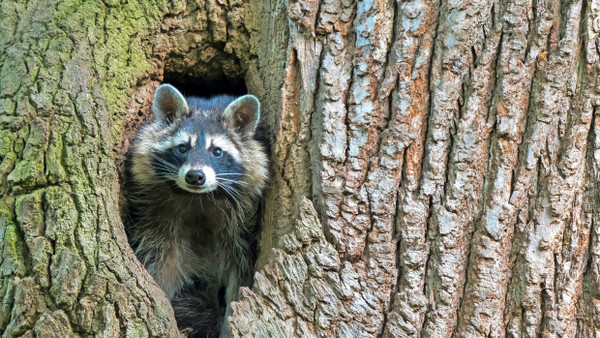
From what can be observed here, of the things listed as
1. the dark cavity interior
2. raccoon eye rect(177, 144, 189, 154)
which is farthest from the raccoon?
the dark cavity interior

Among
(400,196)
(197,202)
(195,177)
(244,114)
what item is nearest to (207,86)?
(244,114)

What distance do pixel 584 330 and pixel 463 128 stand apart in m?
1.13

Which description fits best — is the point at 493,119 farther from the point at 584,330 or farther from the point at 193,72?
the point at 193,72

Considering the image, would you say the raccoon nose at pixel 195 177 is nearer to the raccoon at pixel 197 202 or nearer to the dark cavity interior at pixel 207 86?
the raccoon at pixel 197 202

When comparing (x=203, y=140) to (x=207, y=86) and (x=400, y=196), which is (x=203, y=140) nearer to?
(x=207, y=86)

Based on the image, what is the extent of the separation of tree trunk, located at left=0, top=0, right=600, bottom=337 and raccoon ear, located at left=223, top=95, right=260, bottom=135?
0.76m

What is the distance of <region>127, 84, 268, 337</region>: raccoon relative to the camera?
4027mm

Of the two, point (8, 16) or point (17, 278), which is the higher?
point (8, 16)

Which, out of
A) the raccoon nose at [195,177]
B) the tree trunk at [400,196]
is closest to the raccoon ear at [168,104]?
the raccoon nose at [195,177]

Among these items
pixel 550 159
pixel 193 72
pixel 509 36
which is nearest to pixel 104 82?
pixel 193 72

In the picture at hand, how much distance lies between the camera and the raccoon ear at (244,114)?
155 inches

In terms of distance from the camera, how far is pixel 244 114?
409 cm

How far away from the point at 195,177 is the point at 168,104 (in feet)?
2.30

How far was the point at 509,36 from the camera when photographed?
3.01 metres
